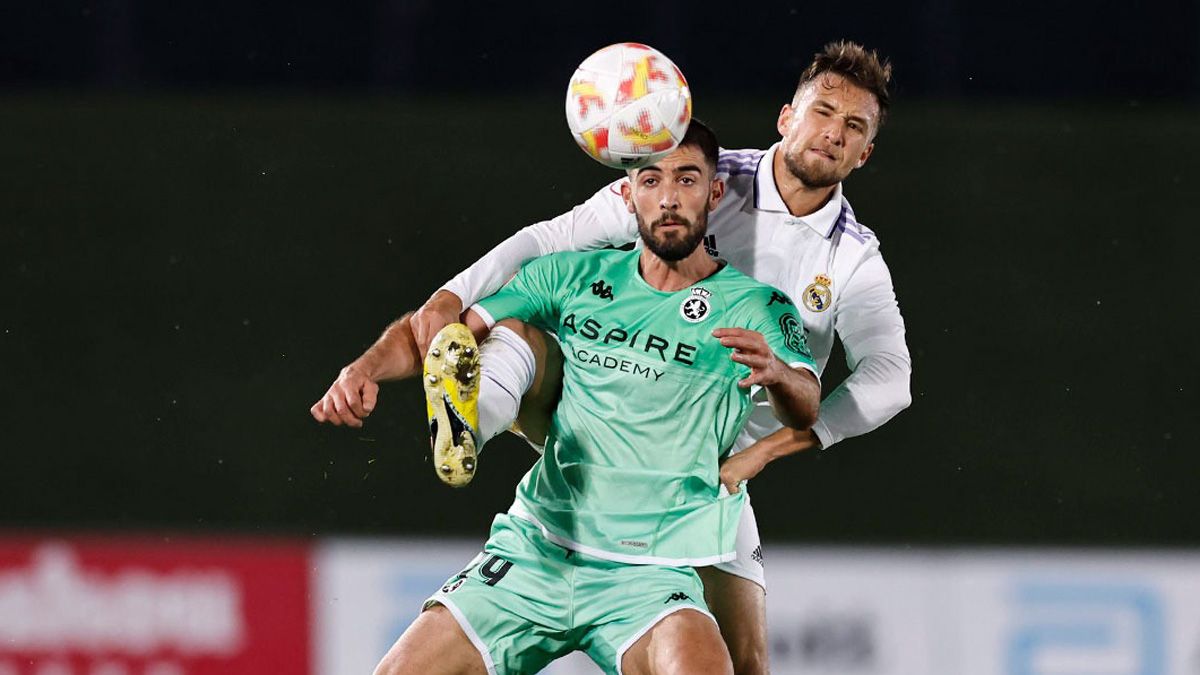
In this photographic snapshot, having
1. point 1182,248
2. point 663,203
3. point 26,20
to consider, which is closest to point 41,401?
point 26,20

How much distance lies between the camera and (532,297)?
5.36m

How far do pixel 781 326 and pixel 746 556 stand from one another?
0.92 meters

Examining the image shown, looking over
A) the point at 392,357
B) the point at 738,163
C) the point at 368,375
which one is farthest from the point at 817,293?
the point at 368,375

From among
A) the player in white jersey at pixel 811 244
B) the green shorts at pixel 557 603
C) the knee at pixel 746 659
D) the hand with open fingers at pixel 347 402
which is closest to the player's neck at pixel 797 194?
the player in white jersey at pixel 811 244

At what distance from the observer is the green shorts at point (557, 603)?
5148 millimetres

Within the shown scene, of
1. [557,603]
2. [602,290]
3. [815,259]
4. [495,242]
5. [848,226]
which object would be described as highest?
[495,242]

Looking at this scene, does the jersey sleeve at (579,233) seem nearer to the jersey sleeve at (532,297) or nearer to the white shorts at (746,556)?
the jersey sleeve at (532,297)

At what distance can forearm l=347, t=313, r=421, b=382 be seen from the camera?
16.8 ft

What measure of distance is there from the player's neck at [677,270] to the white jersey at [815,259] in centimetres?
32

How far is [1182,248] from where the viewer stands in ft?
28.5

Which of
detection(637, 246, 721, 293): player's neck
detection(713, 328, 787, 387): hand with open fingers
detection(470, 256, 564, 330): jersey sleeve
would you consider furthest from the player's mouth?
detection(713, 328, 787, 387): hand with open fingers

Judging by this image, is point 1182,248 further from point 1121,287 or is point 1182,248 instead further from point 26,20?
point 26,20

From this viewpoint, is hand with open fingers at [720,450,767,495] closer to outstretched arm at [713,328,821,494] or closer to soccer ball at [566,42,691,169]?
outstretched arm at [713,328,821,494]

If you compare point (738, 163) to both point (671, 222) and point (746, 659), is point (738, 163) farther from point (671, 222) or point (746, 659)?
point (746, 659)
